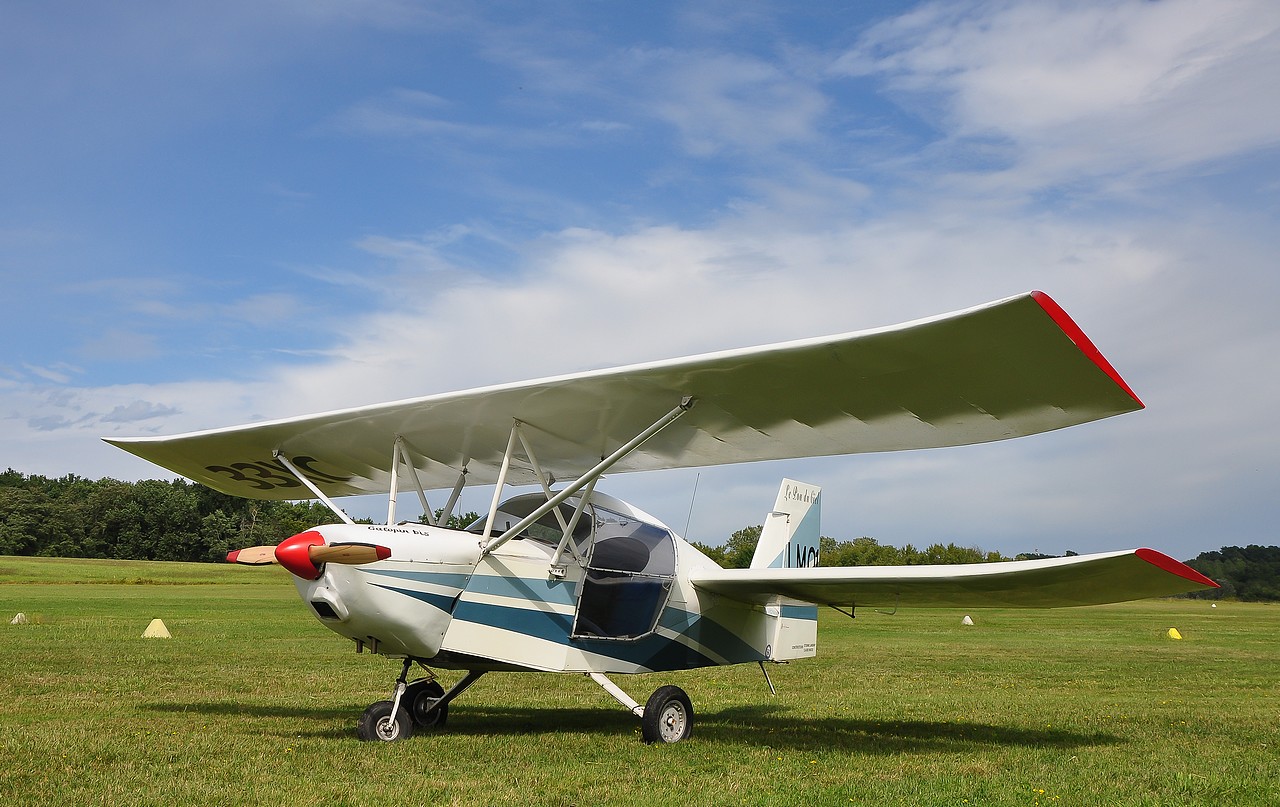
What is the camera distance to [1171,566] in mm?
7598

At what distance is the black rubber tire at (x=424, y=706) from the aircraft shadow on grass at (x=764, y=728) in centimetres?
18

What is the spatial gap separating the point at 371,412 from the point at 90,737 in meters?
3.60

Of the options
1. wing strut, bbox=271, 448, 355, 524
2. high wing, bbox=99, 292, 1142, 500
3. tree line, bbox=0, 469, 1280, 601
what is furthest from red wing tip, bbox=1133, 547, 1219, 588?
tree line, bbox=0, 469, 1280, 601

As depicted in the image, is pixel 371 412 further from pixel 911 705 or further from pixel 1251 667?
pixel 1251 667

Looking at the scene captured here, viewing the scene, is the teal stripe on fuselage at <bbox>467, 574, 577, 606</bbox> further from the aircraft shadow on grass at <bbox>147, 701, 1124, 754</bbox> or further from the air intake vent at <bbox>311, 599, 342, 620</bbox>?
the aircraft shadow on grass at <bbox>147, 701, 1124, 754</bbox>

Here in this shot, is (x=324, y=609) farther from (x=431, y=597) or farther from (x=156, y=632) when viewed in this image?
(x=156, y=632)

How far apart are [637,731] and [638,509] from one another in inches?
86.6

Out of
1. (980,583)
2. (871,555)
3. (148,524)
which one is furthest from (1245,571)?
(980,583)

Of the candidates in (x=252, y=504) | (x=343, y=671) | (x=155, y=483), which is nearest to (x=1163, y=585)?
(x=343, y=671)

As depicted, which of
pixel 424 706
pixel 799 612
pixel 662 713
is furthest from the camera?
pixel 799 612

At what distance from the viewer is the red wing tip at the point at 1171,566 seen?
7535mm

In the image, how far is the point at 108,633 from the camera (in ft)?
70.7

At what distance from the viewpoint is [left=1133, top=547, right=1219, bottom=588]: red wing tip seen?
7.54 meters

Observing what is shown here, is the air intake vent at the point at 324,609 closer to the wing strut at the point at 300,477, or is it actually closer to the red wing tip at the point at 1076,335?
the wing strut at the point at 300,477
